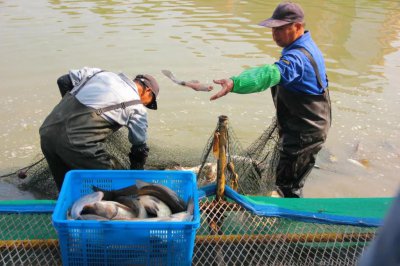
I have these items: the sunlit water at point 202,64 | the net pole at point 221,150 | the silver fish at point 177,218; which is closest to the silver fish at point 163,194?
the silver fish at point 177,218

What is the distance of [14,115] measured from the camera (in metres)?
7.55

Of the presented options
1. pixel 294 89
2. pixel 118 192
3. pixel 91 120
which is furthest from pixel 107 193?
pixel 294 89

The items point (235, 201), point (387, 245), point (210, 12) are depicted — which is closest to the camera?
point (387, 245)

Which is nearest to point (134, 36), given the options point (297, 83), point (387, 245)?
point (297, 83)

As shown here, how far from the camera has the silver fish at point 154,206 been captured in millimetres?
2676

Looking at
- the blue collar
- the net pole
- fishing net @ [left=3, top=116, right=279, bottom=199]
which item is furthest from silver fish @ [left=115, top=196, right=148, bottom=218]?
the blue collar

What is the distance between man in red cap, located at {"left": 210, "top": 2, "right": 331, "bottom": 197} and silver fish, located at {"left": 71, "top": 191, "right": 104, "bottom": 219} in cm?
140

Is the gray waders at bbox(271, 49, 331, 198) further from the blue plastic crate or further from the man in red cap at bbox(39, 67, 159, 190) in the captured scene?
the blue plastic crate

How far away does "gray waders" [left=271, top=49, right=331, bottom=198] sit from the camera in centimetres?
427

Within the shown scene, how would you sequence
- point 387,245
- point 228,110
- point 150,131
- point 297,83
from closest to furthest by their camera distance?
point 387,245 < point 297,83 < point 150,131 < point 228,110

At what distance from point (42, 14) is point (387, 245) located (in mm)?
16170

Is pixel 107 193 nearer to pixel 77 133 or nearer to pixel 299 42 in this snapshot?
pixel 77 133

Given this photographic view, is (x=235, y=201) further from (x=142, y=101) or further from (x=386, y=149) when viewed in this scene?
(x=386, y=149)

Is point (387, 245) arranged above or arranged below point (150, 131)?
above
